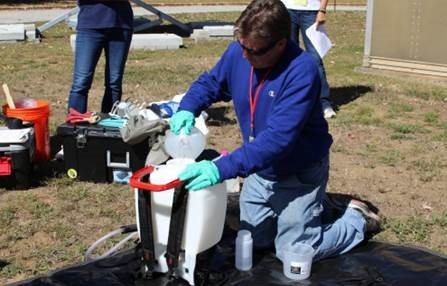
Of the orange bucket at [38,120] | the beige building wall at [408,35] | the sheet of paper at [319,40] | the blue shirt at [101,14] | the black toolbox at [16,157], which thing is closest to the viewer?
the black toolbox at [16,157]

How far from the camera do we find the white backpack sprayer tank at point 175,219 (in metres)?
2.96

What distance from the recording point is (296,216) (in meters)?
3.39

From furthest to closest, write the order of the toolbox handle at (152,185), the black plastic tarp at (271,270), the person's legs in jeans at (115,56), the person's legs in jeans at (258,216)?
the person's legs in jeans at (115,56) → the person's legs in jeans at (258,216) → the black plastic tarp at (271,270) → the toolbox handle at (152,185)

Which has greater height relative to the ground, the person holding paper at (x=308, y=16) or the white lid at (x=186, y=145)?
the person holding paper at (x=308, y=16)

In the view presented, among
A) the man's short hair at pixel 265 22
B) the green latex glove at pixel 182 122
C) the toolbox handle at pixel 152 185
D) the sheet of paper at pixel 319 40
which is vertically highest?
the man's short hair at pixel 265 22

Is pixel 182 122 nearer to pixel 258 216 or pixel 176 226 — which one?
pixel 176 226

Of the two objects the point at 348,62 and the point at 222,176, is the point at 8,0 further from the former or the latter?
the point at 222,176

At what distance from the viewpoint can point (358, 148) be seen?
559 centimetres

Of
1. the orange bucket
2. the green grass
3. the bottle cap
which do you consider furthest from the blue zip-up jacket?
the orange bucket

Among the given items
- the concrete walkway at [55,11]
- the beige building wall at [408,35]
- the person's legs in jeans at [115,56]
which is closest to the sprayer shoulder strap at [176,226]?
the person's legs in jeans at [115,56]

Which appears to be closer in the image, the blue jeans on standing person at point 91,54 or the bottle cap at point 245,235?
the bottle cap at point 245,235

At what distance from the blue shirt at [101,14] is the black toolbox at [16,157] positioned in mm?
994

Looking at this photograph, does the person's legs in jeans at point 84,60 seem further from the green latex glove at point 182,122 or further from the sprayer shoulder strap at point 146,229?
the sprayer shoulder strap at point 146,229

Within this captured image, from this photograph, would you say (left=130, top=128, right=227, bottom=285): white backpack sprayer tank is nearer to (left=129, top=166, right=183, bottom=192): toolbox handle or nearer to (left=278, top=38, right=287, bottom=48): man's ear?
(left=129, top=166, right=183, bottom=192): toolbox handle
